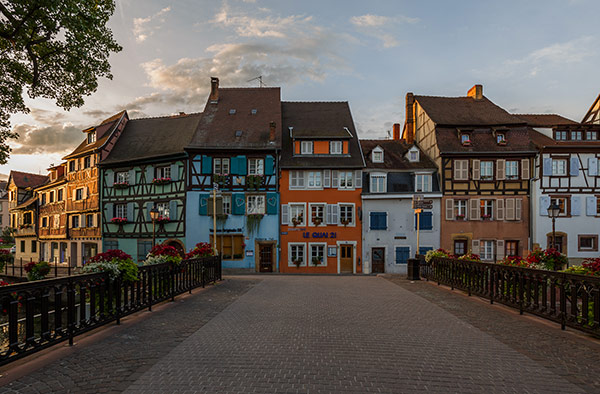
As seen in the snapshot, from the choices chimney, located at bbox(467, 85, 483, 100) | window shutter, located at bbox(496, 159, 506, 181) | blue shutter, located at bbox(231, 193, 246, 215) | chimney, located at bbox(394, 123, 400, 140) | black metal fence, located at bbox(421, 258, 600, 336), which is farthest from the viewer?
chimney, located at bbox(394, 123, 400, 140)

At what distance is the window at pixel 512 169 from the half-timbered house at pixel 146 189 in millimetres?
23691

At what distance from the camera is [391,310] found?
9.80 metres

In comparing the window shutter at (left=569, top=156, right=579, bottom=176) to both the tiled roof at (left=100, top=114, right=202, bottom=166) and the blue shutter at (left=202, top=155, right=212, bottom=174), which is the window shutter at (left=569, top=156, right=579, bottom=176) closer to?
the blue shutter at (left=202, top=155, right=212, bottom=174)

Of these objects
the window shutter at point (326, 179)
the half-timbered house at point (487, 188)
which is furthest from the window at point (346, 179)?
the half-timbered house at point (487, 188)

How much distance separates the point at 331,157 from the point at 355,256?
7.57 m

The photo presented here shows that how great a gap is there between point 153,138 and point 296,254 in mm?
15244

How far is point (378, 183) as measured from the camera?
29.0 metres

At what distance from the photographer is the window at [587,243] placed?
27.9 m

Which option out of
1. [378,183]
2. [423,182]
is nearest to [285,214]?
[378,183]

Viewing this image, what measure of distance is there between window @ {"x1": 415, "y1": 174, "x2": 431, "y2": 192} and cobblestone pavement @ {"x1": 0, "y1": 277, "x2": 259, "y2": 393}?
22565 millimetres

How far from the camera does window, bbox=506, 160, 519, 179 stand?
28469 mm

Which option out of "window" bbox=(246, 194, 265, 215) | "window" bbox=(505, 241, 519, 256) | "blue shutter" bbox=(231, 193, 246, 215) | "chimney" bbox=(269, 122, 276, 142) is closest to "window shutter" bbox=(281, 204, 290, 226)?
"window" bbox=(246, 194, 265, 215)

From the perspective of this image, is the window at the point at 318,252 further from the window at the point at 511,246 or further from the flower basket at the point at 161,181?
the window at the point at 511,246

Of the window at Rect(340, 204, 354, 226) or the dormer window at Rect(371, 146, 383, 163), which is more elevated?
the dormer window at Rect(371, 146, 383, 163)
